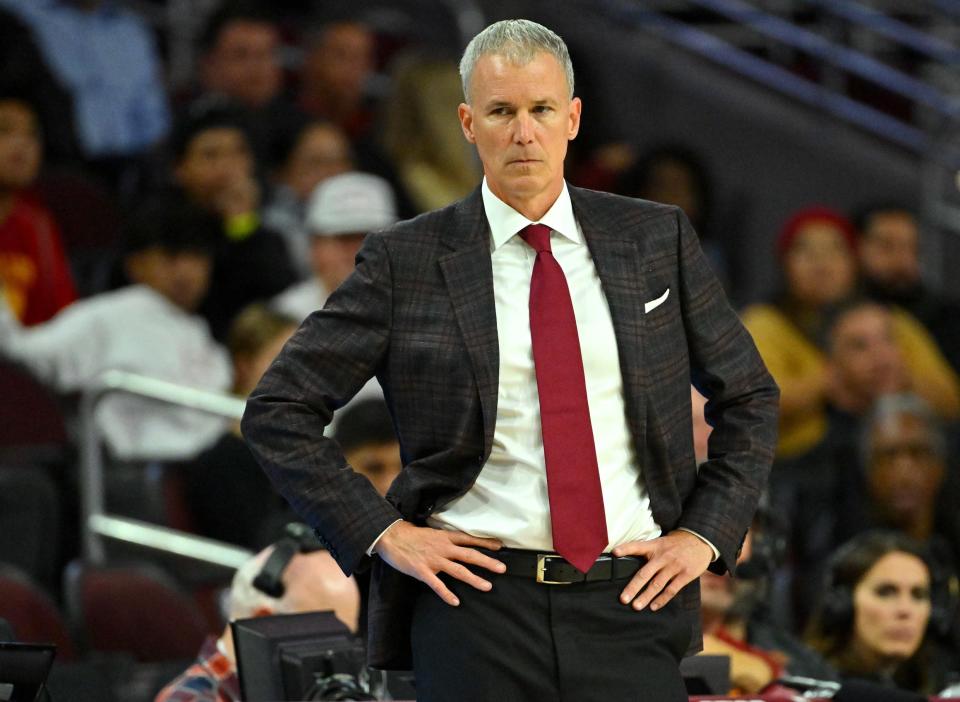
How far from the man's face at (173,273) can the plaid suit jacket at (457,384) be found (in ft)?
A: 12.4

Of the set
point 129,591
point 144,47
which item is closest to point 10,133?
point 144,47

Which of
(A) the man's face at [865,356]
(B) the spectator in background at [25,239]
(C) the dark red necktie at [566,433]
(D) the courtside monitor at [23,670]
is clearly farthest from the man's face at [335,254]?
(C) the dark red necktie at [566,433]

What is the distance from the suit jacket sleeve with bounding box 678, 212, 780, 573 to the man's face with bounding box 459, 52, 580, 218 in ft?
0.86

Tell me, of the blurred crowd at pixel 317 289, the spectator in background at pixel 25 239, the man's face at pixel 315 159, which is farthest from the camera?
the man's face at pixel 315 159

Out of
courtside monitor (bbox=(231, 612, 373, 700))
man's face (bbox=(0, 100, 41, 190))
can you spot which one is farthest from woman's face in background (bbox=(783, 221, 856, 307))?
courtside monitor (bbox=(231, 612, 373, 700))

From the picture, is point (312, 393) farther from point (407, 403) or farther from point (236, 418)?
point (236, 418)

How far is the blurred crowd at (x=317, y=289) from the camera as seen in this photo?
190 inches

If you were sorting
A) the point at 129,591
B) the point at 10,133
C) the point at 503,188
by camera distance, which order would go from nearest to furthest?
1. the point at 503,188
2. the point at 129,591
3. the point at 10,133

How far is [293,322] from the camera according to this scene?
6.11 metres

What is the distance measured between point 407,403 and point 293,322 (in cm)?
351

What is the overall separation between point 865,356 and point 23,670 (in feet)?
14.5

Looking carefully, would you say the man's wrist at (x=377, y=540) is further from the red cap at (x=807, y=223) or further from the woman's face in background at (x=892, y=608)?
the red cap at (x=807, y=223)

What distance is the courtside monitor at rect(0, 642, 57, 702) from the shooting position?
297cm

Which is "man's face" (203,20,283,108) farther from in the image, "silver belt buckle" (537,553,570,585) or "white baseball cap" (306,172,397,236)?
"silver belt buckle" (537,553,570,585)
